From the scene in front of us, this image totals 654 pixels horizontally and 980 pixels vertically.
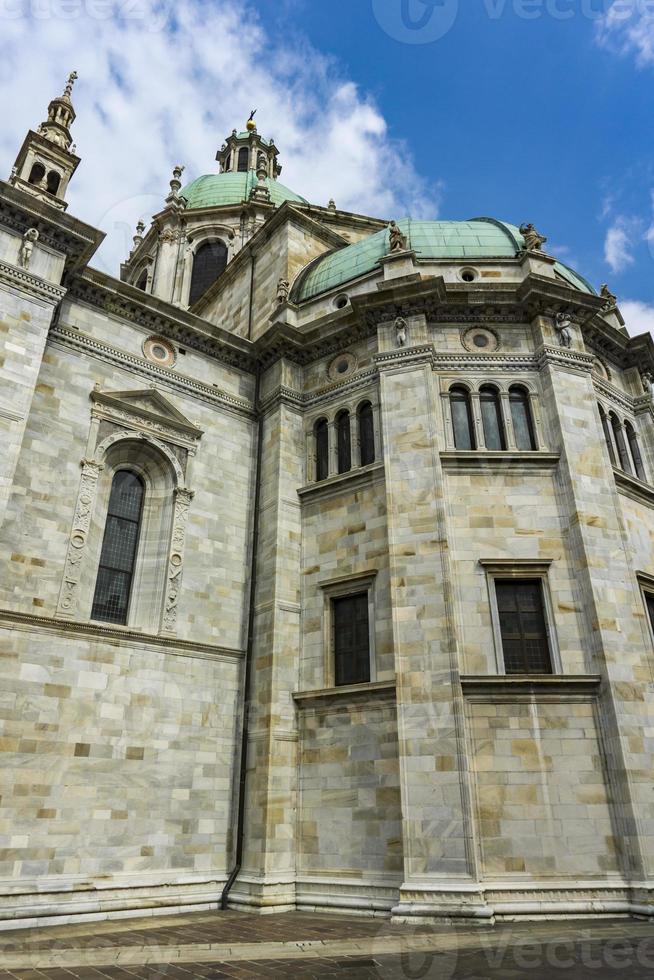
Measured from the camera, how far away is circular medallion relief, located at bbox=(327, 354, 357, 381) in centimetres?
1984

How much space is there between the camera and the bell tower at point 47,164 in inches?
691

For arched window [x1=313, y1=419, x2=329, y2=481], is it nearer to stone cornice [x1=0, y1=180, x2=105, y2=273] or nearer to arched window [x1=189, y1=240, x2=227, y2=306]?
stone cornice [x1=0, y1=180, x2=105, y2=273]

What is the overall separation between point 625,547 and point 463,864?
8.16 metres

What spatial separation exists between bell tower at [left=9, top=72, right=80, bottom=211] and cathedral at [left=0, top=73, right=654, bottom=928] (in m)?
0.08

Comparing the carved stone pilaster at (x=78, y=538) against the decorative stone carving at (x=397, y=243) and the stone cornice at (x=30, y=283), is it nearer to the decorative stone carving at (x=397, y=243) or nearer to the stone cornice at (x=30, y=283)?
the stone cornice at (x=30, y=283)

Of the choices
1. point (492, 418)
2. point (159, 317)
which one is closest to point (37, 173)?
point (159, 317)

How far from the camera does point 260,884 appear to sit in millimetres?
14398

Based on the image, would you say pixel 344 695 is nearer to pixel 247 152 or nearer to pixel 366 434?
pixel 366 434

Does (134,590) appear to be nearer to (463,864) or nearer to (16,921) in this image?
(16,921)

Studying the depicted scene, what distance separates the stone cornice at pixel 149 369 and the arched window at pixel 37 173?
4.33 m

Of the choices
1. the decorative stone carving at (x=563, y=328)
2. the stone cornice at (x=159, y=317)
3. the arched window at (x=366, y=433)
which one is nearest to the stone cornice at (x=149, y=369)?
the stone cornice at (x=159, y=317)

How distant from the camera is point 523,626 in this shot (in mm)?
15438

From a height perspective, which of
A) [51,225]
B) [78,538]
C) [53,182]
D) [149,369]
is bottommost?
[78,538]

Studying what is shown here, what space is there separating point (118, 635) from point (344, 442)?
323 inches
